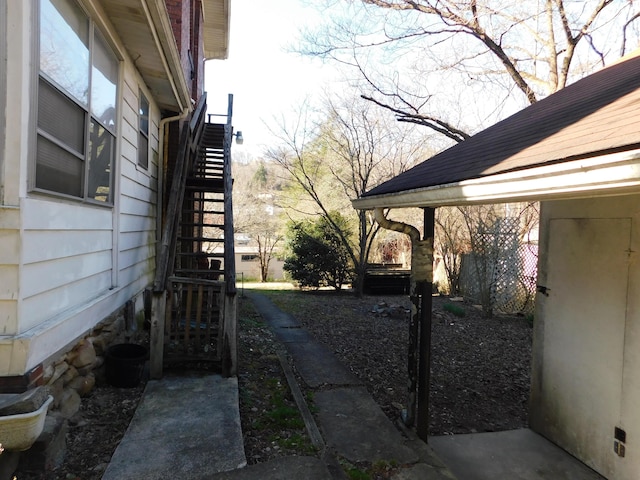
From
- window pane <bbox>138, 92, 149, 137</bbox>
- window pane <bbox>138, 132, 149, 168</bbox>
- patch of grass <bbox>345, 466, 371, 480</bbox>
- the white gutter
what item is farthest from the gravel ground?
window pane <bbox>138, 92, 149, 137</bbox>

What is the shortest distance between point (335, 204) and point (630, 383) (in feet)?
40.8

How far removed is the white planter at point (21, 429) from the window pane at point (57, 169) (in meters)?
1.43

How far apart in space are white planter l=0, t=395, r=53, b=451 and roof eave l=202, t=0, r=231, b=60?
11.3 metres

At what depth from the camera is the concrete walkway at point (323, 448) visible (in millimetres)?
2832

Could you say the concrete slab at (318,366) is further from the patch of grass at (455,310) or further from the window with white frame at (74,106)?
the patch of grass at (455,310)

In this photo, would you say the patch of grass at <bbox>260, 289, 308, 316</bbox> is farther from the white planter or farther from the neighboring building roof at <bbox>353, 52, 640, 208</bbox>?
the white planter

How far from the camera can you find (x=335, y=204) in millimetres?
15250

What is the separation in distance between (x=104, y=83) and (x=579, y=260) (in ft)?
15.9

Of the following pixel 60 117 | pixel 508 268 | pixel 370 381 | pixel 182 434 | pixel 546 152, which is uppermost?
pixel 60 117

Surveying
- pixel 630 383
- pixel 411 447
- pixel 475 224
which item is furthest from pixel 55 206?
pixel 475 224

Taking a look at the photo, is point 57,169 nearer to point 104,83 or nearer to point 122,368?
point 104,83

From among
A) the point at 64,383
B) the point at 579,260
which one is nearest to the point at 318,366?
the point at 64,383

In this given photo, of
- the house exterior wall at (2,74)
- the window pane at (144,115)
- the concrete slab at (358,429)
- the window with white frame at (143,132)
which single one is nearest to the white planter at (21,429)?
the house exterior wall at (2,74)

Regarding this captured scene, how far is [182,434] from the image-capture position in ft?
10.5
